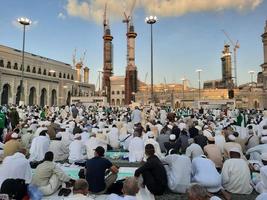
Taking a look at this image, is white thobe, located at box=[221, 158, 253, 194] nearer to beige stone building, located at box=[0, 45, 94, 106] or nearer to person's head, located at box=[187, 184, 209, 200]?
person's head, located at box=[187, 184, 209, 200]

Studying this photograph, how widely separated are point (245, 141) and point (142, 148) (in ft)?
9.71

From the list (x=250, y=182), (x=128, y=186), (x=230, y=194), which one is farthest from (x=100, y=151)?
(x=250, y=182)

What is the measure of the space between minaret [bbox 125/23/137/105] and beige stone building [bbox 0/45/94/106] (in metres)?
10.7

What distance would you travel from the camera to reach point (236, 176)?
4.81 meters

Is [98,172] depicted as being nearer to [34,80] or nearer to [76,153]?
[76,153]

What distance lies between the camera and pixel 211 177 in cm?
463

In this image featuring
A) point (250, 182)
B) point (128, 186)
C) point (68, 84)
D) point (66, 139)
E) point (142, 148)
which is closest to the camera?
point (128, 186)

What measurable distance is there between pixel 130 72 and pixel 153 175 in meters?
55.9

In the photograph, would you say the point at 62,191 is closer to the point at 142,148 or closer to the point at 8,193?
the point at 8,193

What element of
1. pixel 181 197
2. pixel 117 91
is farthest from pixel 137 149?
pixel 117 91

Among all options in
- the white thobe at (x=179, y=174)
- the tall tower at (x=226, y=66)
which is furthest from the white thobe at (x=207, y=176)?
the tall tower at (x=226, y=66)

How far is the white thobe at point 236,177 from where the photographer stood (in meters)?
4.76

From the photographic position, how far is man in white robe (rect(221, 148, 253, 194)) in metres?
4.76

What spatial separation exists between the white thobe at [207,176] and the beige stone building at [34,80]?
37.4 m
